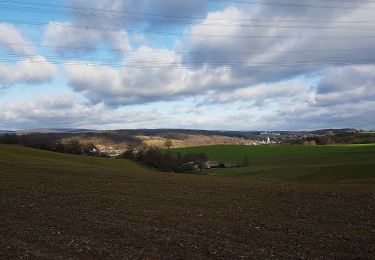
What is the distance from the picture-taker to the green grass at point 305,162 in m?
63.6

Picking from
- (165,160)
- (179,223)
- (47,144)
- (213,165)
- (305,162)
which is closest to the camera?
(179,223)

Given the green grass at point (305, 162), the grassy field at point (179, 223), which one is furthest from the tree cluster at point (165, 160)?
the grassy field at point (179, 223)

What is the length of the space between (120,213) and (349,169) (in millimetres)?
49585

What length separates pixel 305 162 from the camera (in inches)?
4048

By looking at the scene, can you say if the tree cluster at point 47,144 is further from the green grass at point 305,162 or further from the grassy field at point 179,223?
the grassy field at point 179,223

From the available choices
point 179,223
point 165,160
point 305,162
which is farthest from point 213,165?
point 179,223

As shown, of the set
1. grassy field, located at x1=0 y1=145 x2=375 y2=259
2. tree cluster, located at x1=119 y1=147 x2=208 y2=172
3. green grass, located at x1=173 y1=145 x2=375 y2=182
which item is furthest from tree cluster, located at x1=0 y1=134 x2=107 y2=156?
grassy field, located at x1=0 y1=145 x2=375 y2=259

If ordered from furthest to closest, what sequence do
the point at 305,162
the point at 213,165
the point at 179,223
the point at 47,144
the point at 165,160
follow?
the point at 47,144
the point at 213,165
the point at 165,160
the point at 305,162
the point at 179,223

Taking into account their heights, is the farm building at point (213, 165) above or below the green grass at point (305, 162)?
below

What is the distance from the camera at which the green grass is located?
209 feet

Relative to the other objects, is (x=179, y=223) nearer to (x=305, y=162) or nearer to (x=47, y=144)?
(x=305, y=162)

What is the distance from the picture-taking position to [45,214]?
72.7ft

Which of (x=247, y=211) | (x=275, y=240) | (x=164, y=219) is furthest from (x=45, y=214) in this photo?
(x=275, y=240)

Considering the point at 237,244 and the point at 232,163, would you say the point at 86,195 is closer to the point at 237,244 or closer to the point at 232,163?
the point at 237,244
